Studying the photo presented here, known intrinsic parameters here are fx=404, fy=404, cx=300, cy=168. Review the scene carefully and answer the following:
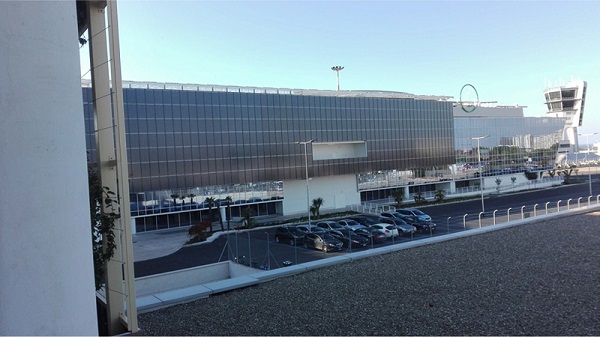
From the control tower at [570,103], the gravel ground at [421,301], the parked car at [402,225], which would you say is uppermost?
the control tower at [570,103]

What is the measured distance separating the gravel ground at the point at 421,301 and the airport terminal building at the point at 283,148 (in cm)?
2748

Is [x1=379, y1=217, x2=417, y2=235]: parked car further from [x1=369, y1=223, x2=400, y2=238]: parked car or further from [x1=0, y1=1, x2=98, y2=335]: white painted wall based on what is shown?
[x1=0, y1=1, x2=98, y2=335]: white painted wall

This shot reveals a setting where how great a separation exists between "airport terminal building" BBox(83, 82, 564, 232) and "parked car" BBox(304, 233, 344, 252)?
1479 cm

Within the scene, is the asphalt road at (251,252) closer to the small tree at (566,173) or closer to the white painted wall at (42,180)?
the white painted wall at (42,180)

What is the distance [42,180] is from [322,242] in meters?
19.1

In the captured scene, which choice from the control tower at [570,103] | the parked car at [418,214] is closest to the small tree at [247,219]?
the parked car at [418,214]

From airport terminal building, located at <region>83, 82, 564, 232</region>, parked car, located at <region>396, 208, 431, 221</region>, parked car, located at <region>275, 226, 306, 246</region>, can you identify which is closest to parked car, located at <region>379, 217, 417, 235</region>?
parked car, located at <region>396, 208, 431, 221</region>

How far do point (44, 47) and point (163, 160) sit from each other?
3899 centimetres

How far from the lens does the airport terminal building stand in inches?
1580

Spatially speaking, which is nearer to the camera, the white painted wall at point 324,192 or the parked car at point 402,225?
the parked car at point 402,225

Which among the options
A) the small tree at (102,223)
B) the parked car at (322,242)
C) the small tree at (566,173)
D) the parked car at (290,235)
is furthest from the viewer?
the small tree at (566,173)

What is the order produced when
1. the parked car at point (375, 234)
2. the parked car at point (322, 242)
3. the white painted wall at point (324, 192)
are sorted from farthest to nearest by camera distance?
the white painted wall at point (324, 192)
the parked car at point (375, 234)
the parked car at point (322, 242)

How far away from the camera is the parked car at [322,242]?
69.1 ft

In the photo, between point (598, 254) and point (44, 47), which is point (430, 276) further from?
point (44, 47)
